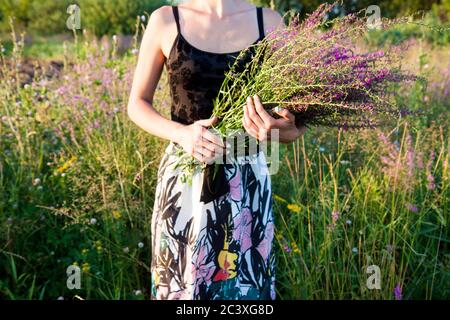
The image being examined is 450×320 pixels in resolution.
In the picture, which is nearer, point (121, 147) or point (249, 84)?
point (249, 84)

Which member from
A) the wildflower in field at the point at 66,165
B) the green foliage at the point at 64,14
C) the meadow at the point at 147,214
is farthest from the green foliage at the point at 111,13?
the wildflower in field at the point at 66,165

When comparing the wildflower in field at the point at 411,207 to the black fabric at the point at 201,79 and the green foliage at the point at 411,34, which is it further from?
the green foliage at the point at 411,34

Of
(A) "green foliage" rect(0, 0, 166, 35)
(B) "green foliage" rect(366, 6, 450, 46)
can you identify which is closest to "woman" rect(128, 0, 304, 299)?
(B) "green foliage" rect(366, 6, 450, 46)

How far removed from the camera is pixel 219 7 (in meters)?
2.03

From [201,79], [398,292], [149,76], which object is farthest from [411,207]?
[149,76]

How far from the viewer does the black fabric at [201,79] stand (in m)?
1.92

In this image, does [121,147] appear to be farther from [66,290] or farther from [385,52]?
[385,52]

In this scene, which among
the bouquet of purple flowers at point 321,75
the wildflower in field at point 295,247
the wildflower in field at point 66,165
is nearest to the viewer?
the bouquet of purple flowers at point 321,75

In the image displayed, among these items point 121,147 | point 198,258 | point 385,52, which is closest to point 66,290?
point 121,147

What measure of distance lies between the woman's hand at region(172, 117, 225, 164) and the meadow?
93cm

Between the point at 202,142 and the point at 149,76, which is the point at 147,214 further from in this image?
the point at 202,142

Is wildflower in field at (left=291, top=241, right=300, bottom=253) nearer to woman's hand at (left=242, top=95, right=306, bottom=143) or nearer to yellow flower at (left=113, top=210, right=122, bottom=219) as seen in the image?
yellow flower at (left=113, top=210, right=122, bottom=219)

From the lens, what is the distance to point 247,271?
2.04 meters

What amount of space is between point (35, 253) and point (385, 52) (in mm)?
2447
